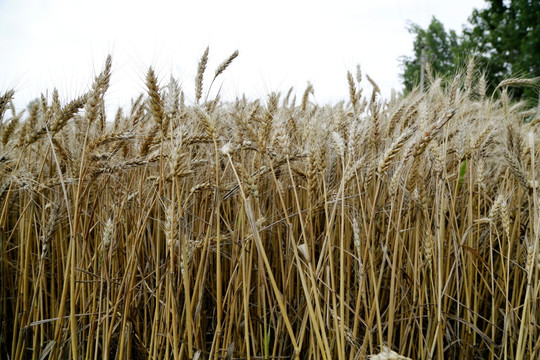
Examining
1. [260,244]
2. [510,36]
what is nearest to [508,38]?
[510,36]

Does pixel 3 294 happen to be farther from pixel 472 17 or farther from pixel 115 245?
pixel 472 17

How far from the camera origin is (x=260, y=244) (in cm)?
102

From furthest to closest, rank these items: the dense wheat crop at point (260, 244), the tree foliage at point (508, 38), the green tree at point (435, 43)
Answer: the green tree at point (435, 43) < the tree foliage at point (508, 38) < the dense wheat crop at point (260, 244)

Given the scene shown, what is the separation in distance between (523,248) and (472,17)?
18098mm

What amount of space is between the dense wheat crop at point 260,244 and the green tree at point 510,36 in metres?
13.7

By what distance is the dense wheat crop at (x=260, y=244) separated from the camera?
110 cm

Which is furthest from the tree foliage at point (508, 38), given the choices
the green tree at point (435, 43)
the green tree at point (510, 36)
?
the green tree at point (435, 43)

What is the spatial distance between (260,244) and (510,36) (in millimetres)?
17541

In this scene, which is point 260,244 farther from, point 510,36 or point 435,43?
point 435,43

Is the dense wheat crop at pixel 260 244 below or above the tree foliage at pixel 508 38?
below

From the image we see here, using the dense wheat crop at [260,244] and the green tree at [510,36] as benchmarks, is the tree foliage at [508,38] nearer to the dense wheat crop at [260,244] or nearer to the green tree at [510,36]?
the green tree at [510,36]

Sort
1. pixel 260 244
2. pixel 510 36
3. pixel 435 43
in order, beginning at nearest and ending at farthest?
pixel 260 244 < pixel 510 36 < pixel 435 43

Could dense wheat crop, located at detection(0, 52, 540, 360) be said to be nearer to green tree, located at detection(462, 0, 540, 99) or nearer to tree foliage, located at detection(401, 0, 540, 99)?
tree foliage, located at detection(401, 0, 540, 99)

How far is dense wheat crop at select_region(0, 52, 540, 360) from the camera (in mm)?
1104
